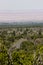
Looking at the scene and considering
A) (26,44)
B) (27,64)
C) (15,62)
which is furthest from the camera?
(26,44)

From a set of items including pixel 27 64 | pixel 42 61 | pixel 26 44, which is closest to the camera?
pixel 42 61

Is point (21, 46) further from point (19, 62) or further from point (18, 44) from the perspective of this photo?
point (19, 62)

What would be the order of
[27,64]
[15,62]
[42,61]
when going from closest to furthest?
1. [42,61]
2. [15,62]
3. [27,64]

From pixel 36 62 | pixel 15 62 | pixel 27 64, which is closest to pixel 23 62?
pixel 27 64

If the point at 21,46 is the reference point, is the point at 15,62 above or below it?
above

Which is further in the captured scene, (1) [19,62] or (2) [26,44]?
(2) [26,44]

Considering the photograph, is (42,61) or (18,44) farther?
(18,44)

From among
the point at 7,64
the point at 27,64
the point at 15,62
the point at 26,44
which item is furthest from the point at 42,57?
the point at 26,44

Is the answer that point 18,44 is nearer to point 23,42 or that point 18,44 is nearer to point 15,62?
point 23,42

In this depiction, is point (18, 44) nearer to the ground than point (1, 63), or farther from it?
nearer to the ground
